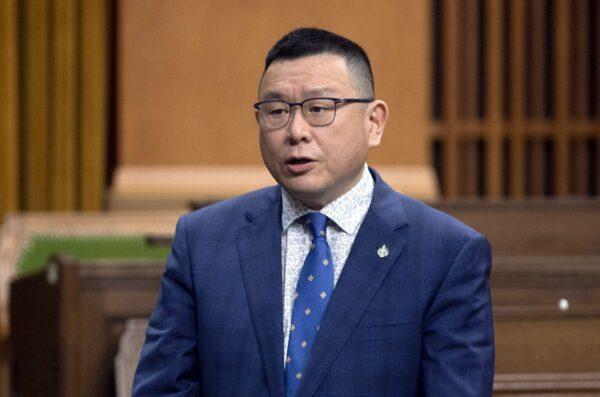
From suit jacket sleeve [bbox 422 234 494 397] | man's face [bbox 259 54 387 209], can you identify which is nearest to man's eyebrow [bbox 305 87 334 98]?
man's face [bbox 259 54 387 209]

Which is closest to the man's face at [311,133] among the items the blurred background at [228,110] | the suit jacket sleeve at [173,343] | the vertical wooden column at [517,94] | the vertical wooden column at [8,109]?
the suit jacket sleeve at [173,343]

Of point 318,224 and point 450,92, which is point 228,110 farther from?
point 318,224

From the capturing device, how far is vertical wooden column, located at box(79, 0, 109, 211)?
6.74 metres

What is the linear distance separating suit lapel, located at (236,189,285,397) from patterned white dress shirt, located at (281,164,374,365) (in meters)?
0.02

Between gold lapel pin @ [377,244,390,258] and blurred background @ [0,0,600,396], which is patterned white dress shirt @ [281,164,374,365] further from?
blurred background @ [0,0,600,396]

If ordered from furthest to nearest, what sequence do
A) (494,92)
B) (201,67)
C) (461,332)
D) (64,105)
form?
(494,92) → (64,105) → (201,67) → (461,332)

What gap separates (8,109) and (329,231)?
17.7 ft

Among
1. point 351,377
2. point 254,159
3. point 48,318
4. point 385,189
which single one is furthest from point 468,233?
point 254,159

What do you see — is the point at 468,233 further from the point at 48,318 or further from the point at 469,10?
the point at 469,10

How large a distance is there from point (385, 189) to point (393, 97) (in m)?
5.05

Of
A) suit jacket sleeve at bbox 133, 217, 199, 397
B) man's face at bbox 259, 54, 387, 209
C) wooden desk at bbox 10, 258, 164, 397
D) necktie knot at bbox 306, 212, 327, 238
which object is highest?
man's face at bbox 259, 54, 387, 209

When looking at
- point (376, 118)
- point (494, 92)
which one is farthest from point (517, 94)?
point (376, 118)

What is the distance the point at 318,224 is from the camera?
1.58m

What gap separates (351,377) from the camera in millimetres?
1506
